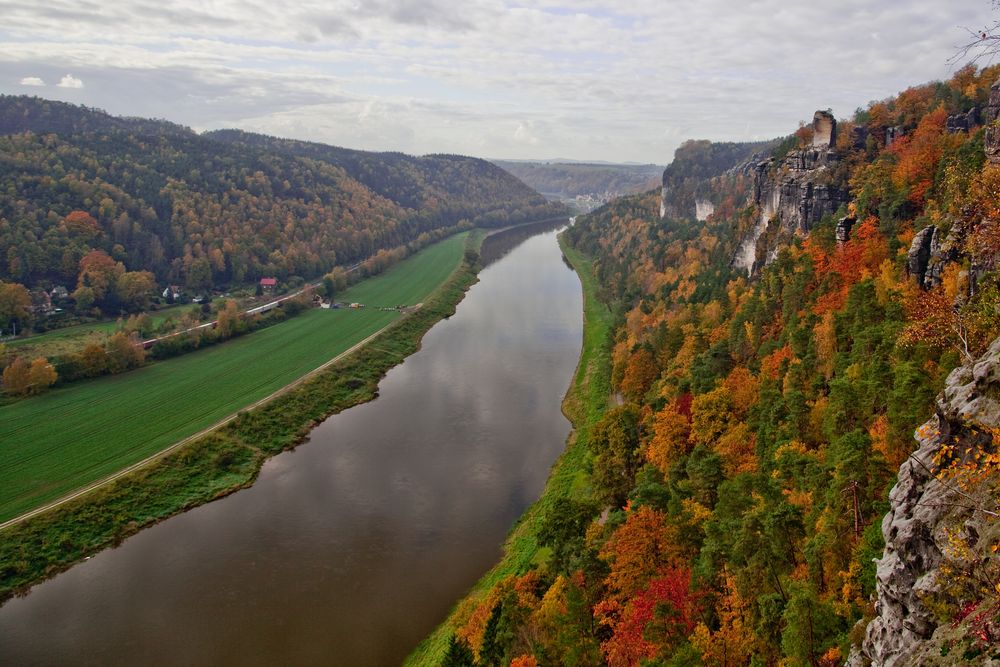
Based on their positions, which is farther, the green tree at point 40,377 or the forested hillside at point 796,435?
the green tree at point 40,377

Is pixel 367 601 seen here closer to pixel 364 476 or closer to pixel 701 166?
pixel 364 476

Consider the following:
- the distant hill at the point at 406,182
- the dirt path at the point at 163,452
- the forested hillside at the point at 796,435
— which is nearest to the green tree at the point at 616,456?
the forested hillside at the point at 796,435

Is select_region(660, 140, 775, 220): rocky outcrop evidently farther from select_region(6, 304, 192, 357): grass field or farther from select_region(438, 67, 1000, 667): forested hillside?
select_region(6, 304, 192, 357): grass field

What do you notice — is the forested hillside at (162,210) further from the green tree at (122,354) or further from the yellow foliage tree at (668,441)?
the yellow foliage tree at (668,441)

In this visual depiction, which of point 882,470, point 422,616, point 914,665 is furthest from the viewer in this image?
point 422,616

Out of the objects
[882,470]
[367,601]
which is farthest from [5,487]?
[882,470]
